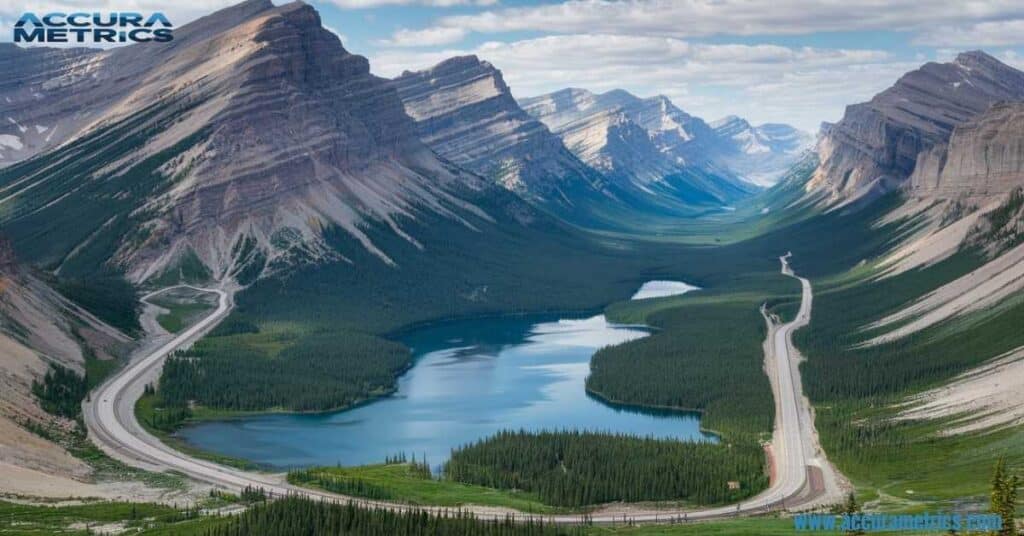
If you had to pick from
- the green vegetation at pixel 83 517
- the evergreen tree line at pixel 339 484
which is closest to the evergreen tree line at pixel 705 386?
the evergreen tree line at pixel 339 484

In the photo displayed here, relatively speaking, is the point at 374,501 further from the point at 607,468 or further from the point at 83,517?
the point at 83,517

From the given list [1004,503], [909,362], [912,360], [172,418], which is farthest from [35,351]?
[1004,503]

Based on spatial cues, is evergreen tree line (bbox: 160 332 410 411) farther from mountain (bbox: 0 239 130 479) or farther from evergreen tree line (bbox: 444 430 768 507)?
evergreen tree line (bbox: 444 430 768 507)

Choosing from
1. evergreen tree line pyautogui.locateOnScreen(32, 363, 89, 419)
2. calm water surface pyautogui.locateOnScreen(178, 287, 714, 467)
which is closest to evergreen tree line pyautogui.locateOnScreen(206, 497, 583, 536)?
calm water surface pyautogui.locateOnScreen(178, 287, 714, 467)

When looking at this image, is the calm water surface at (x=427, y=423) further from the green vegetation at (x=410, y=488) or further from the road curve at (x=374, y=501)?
the green vegetation at (x=410, y=488)

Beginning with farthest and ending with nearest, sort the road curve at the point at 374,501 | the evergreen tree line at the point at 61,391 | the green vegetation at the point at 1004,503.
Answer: the evergreen tree line at the point at 61,391 < the road curve at the point at 374,501 < the green vegetation at the point at 1004,503
